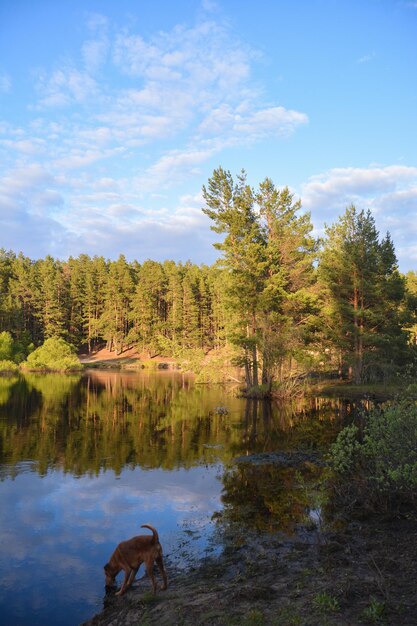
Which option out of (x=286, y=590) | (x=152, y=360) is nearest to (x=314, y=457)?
(x=286, y=590)

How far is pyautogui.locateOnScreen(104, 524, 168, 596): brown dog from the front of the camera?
24.3ft

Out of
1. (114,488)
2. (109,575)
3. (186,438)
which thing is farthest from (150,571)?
(186,438)

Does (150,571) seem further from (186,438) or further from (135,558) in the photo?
(186,438)

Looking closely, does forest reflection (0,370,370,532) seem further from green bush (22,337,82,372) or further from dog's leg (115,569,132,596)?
green bush (22,337,82,372)

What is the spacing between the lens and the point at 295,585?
22.2ft

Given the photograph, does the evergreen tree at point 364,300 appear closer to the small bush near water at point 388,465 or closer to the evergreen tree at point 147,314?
the small bush near water at point 388,465

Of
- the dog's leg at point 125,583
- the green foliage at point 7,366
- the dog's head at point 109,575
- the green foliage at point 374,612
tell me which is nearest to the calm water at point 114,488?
the dog's head at point 109,575

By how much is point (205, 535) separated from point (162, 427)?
14.6m

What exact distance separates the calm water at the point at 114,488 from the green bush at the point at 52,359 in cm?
3980

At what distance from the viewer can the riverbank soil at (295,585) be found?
564 cm

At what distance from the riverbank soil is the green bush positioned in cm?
6317

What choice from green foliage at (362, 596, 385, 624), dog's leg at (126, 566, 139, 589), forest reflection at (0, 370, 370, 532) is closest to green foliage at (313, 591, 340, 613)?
green foliage at (362, 596, 385, 624)

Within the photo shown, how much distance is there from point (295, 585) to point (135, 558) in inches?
106

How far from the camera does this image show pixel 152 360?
84.2 meters
